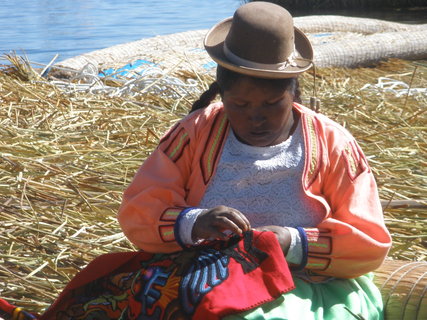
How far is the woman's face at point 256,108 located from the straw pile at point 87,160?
87 centimetres

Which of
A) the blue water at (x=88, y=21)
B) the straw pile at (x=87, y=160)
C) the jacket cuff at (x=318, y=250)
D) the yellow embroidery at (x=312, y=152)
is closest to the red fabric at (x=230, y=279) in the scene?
the jacket cuff at (x=318, y=250)

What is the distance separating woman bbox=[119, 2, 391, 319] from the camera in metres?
1.90

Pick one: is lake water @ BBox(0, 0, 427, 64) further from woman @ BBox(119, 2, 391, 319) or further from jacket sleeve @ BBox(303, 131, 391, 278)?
jacket sleeve @ BBox(303, 131, 391, 278)

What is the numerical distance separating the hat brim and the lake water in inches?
273

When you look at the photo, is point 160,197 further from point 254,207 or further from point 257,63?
point 257,63

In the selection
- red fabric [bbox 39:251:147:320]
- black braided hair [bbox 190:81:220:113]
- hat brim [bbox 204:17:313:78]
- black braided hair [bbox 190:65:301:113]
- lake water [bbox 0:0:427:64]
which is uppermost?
hat brim [bbox 204:17:313:78]

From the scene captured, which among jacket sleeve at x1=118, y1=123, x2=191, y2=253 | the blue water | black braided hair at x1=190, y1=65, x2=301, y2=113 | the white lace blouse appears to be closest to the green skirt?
the white lace blouse

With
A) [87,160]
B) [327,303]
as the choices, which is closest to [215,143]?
[327,303]

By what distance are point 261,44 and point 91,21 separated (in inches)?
524

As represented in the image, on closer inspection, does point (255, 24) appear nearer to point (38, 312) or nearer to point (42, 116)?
point (38, 312)

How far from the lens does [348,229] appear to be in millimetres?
1888

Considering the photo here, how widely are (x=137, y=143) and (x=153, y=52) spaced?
9.20ft

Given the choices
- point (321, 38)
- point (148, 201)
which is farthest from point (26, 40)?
point (148, 201)

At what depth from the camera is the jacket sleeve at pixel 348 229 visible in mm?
1899
